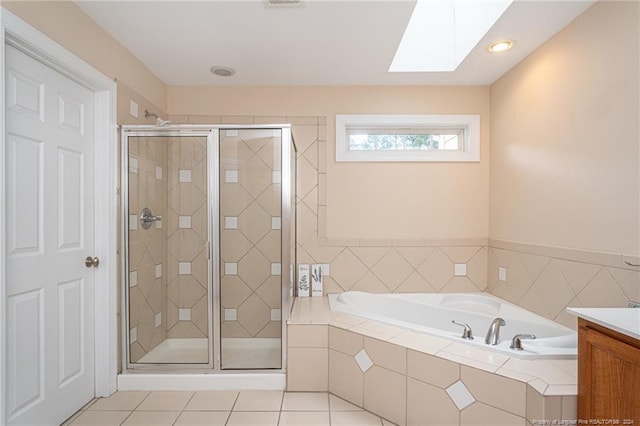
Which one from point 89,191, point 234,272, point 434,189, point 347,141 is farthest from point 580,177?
point 89,191

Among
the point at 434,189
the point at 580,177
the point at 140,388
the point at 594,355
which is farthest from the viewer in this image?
the point at 434,189

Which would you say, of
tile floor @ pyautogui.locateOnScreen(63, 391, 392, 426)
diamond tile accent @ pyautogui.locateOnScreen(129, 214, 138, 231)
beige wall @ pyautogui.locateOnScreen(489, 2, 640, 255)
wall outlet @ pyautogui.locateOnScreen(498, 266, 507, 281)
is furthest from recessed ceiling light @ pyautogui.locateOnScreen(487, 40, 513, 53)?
diamond tile accent @ pyautogui.locateOnScreen(129, 214, 138, 231)

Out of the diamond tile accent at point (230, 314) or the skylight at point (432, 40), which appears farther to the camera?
the skylight at point (432, 40)

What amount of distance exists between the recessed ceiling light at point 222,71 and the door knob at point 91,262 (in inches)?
62.9

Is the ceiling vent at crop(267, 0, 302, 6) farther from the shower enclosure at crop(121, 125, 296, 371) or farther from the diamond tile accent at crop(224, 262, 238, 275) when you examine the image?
the diamond tile accent at crop(224, 262, 238, 275)

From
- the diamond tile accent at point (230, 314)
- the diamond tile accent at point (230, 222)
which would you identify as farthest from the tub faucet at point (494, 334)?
the diamond tile accent at point (230, 222)

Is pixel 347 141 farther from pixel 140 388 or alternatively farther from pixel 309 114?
pixel 140 388

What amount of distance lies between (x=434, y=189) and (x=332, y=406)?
191cm

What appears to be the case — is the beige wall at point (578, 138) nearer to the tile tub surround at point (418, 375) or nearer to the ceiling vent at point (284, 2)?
the tile tub surround at point (418, 375)

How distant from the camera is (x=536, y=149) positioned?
2.46 m

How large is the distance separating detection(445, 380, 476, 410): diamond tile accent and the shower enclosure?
109 cm

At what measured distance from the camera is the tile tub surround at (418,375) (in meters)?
1.51

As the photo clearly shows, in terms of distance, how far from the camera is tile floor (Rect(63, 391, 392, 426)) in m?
1.97

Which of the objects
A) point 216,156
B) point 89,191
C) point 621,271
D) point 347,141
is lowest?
point 621,271
